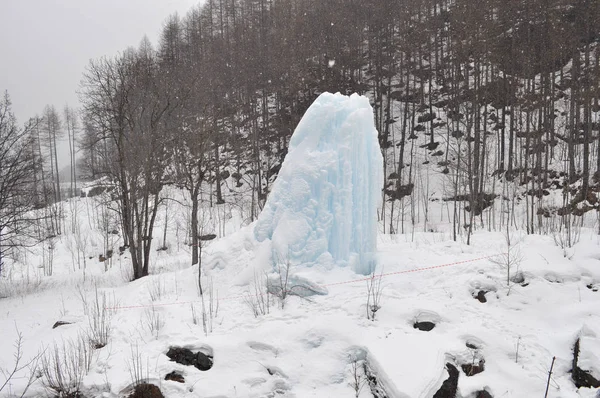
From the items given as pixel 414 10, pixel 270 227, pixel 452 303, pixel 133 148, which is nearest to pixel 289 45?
pixel 414 10

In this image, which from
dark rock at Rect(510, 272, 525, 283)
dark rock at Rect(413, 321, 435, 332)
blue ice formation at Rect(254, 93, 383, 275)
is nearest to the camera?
dark rock at Rect(413, 321, 435, 332)

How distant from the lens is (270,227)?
977cm

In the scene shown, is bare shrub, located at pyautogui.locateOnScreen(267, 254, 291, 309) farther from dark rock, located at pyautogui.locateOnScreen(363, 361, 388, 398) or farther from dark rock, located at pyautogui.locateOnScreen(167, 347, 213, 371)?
dark rock, located at pyautogui.locateOnScreen(363, 361, 388, 398)

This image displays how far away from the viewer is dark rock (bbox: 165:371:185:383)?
20.0 ft

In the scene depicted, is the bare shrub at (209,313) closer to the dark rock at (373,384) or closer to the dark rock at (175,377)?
the dark rock at (175,377)

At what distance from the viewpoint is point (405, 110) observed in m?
25.2

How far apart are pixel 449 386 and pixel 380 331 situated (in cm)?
142

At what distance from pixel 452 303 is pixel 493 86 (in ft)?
76.5

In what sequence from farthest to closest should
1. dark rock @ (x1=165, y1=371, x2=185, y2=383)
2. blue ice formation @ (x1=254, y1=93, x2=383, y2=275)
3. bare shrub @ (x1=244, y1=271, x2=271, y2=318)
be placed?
blue ice formation @ (x1=254, y1=93, x2=383, y2=275), bare shrub @ (x1=244, y1=271, x2=271, y2=318), dark rock @ (x1=165, y1=371, x2=185, y2=383)

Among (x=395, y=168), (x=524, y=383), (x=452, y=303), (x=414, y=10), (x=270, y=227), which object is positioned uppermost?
(x=414, y=10)

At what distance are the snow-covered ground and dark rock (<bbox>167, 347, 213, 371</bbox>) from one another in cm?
15

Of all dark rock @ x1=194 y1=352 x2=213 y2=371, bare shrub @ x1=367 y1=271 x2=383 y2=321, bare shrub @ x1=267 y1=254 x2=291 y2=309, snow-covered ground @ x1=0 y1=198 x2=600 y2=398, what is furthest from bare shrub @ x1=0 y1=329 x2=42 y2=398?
bare shrub @ x1=367 y1=271 x2=383 y2=321

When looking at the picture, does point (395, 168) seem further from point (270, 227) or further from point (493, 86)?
point (270, 227)

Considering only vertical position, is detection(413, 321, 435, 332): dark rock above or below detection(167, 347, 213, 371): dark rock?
above
